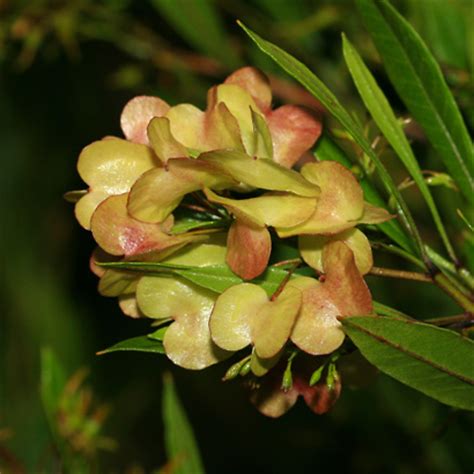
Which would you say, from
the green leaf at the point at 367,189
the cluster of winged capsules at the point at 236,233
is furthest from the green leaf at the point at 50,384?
the green leaf at the point at 367,189

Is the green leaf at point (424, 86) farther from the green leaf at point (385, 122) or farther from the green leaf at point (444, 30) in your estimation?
the green leaf at point (444, 30)

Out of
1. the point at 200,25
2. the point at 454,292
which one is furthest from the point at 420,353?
the point at 200,25

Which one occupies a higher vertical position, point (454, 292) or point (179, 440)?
point (454, 292)

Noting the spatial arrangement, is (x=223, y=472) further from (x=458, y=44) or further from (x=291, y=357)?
(x=291, y=357)

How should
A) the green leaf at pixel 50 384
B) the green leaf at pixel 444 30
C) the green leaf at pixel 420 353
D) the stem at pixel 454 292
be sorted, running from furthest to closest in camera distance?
the green leaf at pixel 444 30 < the green leaf at pixel 50 384 < the stem at pixel 454 292 < the green leaf at pixel 420 353

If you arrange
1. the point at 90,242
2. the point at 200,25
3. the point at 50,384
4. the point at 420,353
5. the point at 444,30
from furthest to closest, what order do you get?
the point at 90,242 < the point at 200,25 < the point at 444,30 < the point at 50,384 < the point at 420,353

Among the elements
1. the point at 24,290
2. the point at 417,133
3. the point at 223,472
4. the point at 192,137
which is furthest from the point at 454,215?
the point at 24,290

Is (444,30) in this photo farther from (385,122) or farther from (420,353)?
(420,353)

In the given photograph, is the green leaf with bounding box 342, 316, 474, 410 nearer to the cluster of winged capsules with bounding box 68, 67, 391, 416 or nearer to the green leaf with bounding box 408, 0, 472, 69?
the cluster of winged capsules with bounding box 68, 67, 391, 416
